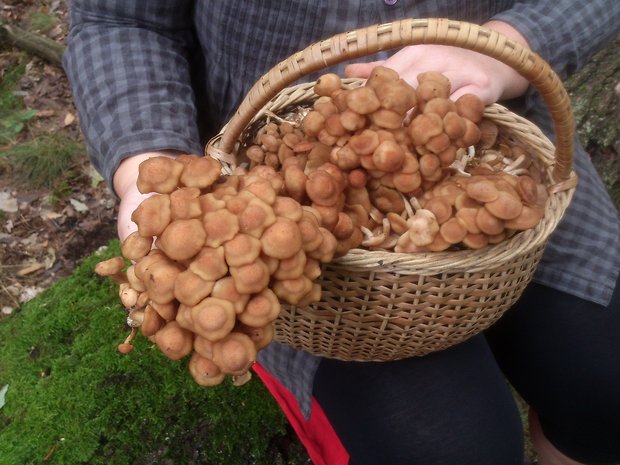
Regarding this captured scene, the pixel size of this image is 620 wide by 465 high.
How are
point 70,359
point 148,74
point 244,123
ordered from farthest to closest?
point 70,359, point 148,74, point 244,123

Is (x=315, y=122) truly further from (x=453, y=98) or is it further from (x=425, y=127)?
(x=453, y=98)

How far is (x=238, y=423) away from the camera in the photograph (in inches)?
82.5

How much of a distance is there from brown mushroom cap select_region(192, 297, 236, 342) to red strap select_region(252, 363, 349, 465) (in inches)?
35.3

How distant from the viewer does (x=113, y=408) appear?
2.01m

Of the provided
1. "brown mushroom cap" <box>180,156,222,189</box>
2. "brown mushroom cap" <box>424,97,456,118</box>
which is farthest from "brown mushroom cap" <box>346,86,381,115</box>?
"brown mushroom cap" <box>180,156,222,189</box>

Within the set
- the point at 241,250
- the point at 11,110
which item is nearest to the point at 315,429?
the point at 241,250

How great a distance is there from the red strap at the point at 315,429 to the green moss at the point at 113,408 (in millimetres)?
279

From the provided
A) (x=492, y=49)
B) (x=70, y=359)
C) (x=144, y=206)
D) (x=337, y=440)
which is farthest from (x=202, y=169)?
(x=70, y=359)

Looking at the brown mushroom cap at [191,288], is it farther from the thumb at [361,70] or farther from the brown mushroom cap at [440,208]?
Result: the thumb at [361,70]

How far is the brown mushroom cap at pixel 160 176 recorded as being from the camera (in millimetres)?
1116

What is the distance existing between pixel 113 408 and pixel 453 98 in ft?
4.79

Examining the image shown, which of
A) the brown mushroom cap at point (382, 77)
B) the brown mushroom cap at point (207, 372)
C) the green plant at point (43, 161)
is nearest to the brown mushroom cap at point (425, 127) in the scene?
the brown mushroom cap at point (382, 77)

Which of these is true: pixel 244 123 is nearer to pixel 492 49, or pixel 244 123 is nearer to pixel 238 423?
pixel 492 49

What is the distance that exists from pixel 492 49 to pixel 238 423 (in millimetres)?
1508
